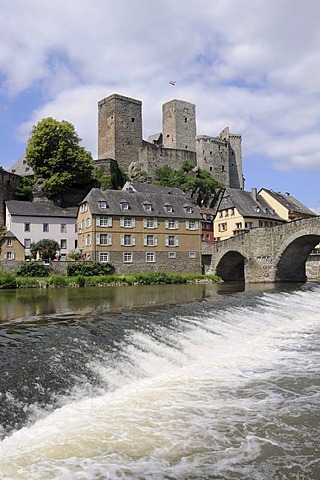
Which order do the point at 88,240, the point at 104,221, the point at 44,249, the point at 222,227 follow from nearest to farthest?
1. the point at 104,221
2. the point at 88,240
3. the point at 44,249
4. the point at 222,227

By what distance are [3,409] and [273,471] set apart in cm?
388

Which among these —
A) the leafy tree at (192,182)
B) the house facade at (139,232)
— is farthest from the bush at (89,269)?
the leafy tree at (192,182)

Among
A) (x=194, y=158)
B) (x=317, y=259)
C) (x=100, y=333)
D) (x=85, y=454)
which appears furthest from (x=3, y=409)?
(x=194, y=158)

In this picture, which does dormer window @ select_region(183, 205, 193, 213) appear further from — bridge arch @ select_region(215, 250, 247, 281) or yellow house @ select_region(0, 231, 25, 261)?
yellow house @ select_region(0, 231, 25, 261)

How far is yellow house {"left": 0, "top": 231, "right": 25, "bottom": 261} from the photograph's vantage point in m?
36.2

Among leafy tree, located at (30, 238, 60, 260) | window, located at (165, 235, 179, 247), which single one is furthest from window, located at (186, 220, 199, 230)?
leafy tree, located at (30, 238, 60, 260)

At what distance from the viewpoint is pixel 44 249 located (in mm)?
38438

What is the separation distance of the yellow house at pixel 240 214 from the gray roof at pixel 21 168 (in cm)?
2265

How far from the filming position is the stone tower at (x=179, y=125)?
66.9 meters

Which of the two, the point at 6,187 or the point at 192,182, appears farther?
the point at 192,182

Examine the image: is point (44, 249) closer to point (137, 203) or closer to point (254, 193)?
point (137, 203)

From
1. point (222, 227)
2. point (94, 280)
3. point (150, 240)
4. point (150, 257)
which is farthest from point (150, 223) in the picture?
point (222, 227)

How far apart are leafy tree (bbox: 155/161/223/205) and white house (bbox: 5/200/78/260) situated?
53.0 feet

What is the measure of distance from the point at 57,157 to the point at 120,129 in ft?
56.5
